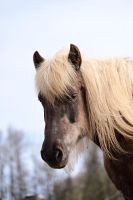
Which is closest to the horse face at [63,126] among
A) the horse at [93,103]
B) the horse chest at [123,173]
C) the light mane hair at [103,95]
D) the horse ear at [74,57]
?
the horse at [93,103]

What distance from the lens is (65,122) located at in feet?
22.0

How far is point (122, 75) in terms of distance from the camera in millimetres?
7172

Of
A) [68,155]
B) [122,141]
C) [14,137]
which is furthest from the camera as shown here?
[14,137]

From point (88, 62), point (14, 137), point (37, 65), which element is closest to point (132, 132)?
point (88, 62)

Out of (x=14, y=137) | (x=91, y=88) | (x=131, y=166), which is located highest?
(x=91, y=88)

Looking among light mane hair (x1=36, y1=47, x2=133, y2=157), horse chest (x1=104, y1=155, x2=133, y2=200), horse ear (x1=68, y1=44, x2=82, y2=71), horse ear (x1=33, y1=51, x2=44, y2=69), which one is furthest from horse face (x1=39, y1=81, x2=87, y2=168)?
horse ear (x1=33, y1=51, x2=44, y2=69)

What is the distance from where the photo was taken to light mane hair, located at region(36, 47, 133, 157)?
6961 millimetres

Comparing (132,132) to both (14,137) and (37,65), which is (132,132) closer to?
(37,65)

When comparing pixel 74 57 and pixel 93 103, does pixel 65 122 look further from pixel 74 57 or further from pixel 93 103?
pixel 74 57

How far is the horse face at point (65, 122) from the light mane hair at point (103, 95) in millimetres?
91

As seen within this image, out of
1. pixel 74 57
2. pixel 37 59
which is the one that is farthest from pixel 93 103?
pixel 37 59

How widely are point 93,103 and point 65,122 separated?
50cm

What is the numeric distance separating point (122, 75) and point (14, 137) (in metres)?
56.3

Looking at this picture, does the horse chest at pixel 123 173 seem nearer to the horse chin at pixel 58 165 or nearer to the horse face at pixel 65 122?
the horse face at pixel 65 122
